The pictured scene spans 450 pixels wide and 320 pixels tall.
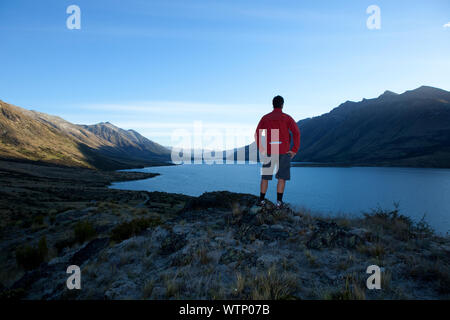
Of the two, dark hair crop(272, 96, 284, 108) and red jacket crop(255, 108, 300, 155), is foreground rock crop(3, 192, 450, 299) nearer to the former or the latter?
red jacket crop(255, 108, 300, 155)

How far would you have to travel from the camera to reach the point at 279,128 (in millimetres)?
6988

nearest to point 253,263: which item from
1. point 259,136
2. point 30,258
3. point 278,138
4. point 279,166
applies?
point 279,166

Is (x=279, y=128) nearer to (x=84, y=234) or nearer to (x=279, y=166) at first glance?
(x=279, y=166)

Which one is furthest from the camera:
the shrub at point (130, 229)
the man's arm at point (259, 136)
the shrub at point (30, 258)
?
the shrub at point (30, 258)

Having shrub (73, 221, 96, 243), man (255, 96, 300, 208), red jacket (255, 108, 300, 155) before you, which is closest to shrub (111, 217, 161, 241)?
shrub (73, 221, 96, 243)

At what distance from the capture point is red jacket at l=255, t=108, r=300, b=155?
7012 mm

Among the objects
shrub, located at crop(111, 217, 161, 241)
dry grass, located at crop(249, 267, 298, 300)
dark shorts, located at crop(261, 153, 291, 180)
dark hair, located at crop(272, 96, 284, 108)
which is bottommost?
shrub, located at crop(111, 217, 161, 241)

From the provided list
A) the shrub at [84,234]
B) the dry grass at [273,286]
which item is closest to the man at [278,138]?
the dry grass at [273,286]

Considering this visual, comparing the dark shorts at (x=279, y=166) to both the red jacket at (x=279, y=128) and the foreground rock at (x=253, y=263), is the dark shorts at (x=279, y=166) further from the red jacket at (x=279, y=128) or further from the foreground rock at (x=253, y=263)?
the foreground rock at (x=253, y=263)

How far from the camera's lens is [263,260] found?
4852 mm

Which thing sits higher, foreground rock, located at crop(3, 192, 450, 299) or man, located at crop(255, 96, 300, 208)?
A: man, located at crop(255, 96, 300, 208)

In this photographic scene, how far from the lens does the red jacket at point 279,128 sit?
701cm

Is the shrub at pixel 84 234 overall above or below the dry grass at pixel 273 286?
below

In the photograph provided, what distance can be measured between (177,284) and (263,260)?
2009mm
